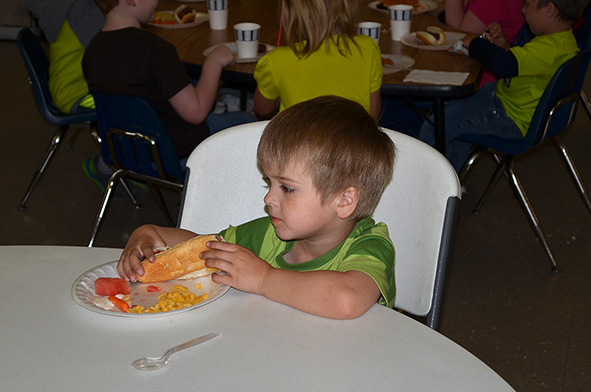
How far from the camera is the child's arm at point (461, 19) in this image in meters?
2.98

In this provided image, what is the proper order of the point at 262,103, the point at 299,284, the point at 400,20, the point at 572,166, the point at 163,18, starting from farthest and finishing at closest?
the point at 163,18, the point at 400,20, the point at 572,166, the point at 262,103, the point at 299,284

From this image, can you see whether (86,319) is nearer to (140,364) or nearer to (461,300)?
(140,364)

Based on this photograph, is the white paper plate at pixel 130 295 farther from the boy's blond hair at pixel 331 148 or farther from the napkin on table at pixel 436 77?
the napkin on table at pixel 436 77

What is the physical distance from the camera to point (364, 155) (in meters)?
1.18

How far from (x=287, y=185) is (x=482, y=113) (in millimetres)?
1749

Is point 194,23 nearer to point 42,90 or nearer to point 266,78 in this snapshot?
point 42,90

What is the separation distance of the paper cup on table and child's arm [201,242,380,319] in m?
2.06

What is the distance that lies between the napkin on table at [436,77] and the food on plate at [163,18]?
4.16 ft

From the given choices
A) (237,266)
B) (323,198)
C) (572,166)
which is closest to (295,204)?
(323,198)

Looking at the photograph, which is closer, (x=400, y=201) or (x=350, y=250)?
(x=350, y=250)

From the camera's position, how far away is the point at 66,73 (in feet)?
8.89

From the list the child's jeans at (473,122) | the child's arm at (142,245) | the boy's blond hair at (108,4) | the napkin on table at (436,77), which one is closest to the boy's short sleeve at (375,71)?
the napkin on table at (436,77)

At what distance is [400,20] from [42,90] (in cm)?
150

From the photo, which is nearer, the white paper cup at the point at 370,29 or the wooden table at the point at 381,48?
the wooden table at the point at 381,48
